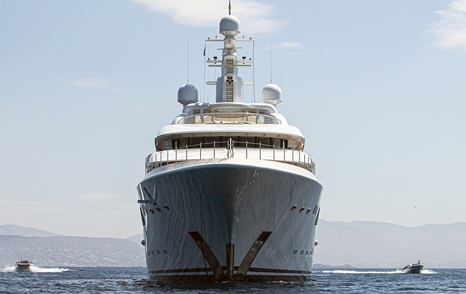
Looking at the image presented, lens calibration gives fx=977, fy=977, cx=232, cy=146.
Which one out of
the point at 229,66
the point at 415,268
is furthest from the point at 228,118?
the point at 415,268

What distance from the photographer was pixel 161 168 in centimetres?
5025

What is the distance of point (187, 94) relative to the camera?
230 feet

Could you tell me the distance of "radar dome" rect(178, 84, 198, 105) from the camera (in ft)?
230

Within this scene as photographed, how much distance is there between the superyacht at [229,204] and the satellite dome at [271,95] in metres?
13.1

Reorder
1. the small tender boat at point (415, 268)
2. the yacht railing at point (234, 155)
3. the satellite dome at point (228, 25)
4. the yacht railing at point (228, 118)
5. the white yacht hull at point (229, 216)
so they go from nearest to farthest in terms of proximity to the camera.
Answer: the white yacht hull at point (229, 216)
the yacht railing at point (234, 155)
the yacht railing at point (228, 118)
the satellite dome at point (228, 25)
the small tender boat at point (415, 268)

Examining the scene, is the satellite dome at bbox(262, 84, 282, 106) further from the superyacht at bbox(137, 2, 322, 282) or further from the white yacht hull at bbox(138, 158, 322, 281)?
the white yacht hull at bbox(138, 158, 322, 281)

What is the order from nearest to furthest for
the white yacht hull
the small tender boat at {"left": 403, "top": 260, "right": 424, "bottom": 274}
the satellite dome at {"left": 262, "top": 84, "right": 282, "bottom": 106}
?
the white yacht hull < the satellite dome at {"left": 262, "top": 84, "right": 282, "bottom": 106} < the small tender boat at {"left": 403, "top": 260, "right": 424, "bottom": 274}

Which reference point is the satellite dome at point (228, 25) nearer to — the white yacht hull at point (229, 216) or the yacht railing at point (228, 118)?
the yacht railing at point (228, 118)

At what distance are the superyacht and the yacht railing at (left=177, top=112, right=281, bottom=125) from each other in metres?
1.67

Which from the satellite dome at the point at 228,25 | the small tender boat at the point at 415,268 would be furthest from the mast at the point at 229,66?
the small tender boat at the point at 415,268

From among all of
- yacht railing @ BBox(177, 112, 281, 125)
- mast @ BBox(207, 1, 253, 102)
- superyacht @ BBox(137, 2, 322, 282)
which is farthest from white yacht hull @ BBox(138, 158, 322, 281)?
mast @ BBox(207, 1, 253, 102)

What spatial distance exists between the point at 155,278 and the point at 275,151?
9942 mm

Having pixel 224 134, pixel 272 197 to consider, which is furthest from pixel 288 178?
pixel 224 134

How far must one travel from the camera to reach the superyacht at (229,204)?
4641 cm
